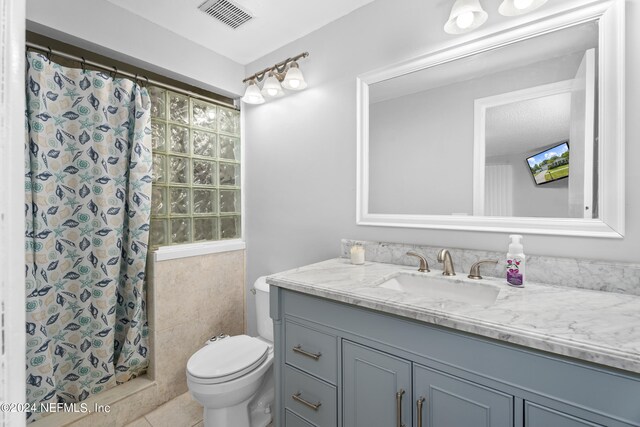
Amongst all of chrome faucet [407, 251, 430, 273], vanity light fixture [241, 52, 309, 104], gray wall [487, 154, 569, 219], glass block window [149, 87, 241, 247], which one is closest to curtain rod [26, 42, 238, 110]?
glass block window [149, 87, 241, 247]

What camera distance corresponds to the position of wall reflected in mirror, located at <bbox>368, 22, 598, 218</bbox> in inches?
43.3

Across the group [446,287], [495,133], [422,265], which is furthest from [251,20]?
[446,287]

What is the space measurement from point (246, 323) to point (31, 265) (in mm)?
1382

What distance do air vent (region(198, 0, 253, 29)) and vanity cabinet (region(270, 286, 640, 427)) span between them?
155cm

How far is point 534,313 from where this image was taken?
839 mm

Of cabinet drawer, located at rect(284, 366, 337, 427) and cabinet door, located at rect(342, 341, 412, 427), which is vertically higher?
cabinet door, located at rect(342, 341, 412, 427)

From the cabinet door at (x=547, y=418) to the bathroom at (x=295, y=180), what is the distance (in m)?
0.34

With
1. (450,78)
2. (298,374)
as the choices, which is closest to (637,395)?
(298,374)

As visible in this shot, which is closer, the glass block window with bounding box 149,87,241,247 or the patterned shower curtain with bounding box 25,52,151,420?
the patterned shower curtain with bounding box 25,52,151,420

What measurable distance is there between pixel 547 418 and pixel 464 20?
4.57 ft

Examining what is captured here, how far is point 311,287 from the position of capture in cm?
113

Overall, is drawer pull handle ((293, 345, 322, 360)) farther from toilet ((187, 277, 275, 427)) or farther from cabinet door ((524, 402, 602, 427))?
cabinet door ((524, 402, 602, 427))
